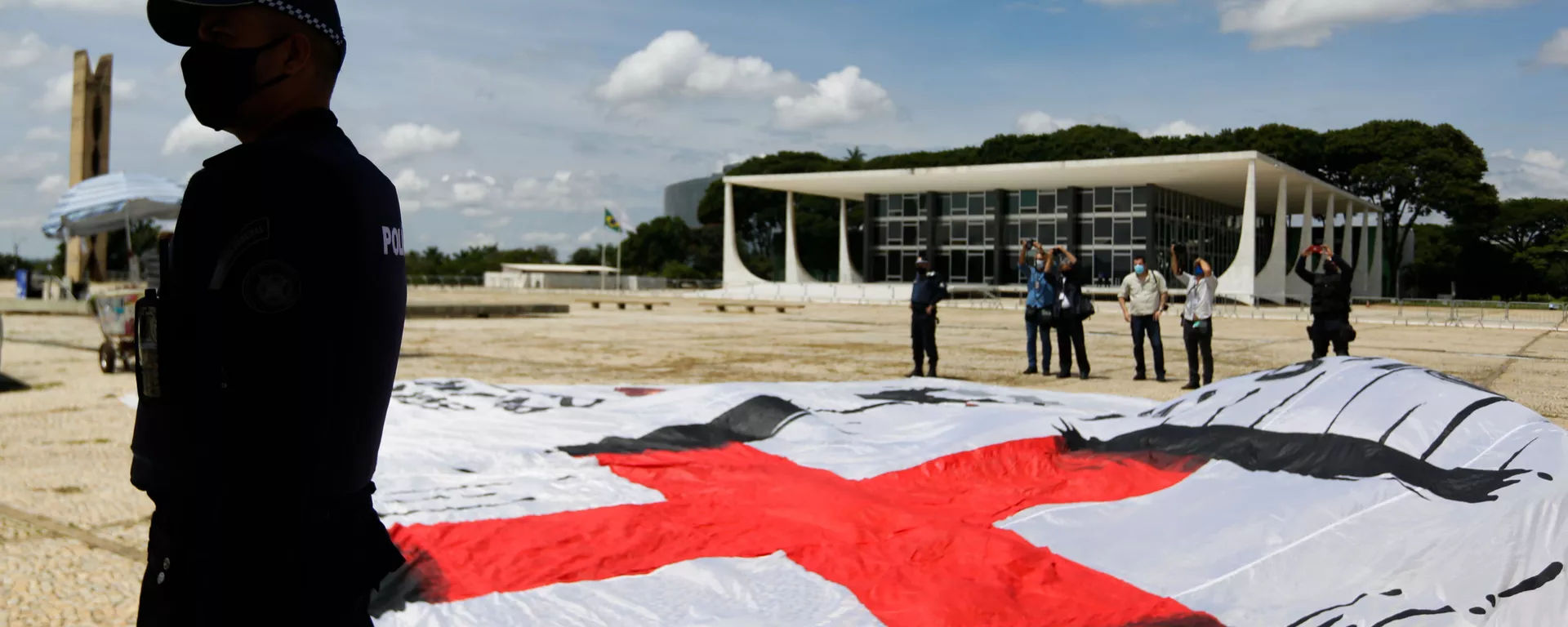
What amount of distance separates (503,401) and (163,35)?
20.6 ft

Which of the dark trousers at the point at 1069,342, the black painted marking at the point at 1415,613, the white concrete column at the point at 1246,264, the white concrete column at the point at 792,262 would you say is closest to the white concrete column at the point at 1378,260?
the white concrete column at the point at 1246,264

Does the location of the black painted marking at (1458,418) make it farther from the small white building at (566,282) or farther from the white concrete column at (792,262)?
the small white building at (566,282)

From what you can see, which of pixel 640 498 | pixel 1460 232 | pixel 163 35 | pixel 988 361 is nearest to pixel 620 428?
pixel 640 498

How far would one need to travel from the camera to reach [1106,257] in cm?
4556

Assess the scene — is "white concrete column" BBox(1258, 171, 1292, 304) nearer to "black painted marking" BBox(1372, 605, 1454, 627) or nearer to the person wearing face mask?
the person wearing face mask

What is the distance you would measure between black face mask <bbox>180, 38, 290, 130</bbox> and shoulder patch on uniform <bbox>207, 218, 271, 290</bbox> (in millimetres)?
249

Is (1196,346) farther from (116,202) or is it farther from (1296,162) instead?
(1296,162)

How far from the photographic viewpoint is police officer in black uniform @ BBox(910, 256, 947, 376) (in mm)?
11008

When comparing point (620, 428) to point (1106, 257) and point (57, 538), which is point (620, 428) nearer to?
point (57, 538)

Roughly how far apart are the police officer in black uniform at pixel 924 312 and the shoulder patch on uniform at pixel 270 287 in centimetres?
998

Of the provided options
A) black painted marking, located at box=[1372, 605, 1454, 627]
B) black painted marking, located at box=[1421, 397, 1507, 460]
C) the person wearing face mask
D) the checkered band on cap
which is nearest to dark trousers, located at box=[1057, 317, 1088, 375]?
the person wearing face mask

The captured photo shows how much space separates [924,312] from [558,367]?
4.56 meters

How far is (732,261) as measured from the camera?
186 feet

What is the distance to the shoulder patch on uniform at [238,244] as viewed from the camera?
3.75 ft
